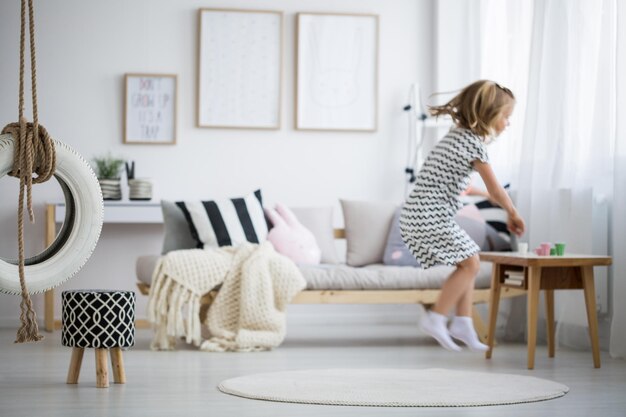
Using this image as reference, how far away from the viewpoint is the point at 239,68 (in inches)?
216

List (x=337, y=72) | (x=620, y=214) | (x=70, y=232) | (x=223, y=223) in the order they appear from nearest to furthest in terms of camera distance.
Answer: (x=70, y=232)
(x=620, y=214)
(x=223, y=223)
(x=337, y=72)

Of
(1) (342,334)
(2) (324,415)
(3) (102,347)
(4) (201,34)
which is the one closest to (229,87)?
(4) (201,34)

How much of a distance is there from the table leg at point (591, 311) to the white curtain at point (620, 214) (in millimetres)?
283

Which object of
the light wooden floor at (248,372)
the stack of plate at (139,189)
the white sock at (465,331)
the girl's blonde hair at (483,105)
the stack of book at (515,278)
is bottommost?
the light wooden floor at (248,372)

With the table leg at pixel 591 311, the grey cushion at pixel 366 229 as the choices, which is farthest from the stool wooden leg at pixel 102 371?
the grey cushion at pixel 366 229

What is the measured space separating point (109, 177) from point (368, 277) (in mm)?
1682

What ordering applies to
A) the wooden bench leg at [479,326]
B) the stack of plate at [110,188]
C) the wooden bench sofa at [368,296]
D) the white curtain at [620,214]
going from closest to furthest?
the white curtain at [620,214], the wooden bench sofa at [368,296], the wooden bench leg at [479,326], the stack of plate at [110,188]

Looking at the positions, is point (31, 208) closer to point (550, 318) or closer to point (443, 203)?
point (443, 203)

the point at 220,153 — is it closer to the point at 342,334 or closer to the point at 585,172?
the point at 342,334

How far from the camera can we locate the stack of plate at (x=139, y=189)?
5.17 meters

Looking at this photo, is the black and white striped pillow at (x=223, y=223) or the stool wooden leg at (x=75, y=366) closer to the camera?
the stool wooden leg at (x=75, y=366)

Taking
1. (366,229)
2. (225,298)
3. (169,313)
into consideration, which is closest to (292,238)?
(366,229)

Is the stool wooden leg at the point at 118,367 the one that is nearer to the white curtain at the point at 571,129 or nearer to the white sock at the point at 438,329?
the white sock at the point at 438,329

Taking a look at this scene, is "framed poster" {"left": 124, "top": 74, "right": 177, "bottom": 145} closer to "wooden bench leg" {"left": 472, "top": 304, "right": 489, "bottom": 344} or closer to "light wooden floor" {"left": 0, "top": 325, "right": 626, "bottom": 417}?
"light wooden floor" {"left": 0, "top": 325, "right": 626, "bottom": 417}
